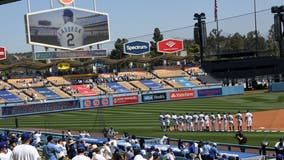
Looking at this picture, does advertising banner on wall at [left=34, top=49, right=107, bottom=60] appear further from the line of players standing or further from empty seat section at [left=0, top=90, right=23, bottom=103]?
the line of players standing

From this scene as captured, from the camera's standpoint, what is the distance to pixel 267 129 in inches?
1078

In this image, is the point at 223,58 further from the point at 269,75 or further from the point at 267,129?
the point at 267,129

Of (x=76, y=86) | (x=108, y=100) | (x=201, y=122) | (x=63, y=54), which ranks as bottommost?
(x=108, y=100)

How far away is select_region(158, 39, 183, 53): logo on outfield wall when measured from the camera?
258 feet

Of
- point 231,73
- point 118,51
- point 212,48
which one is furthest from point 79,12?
point 118,51

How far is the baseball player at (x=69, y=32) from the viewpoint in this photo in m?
55.9

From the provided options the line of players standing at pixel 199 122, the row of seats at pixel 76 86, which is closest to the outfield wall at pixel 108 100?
the row of seats at pixel 76 86

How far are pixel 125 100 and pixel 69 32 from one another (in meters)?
10.3

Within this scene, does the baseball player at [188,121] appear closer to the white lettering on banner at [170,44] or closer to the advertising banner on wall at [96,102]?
the advertising banner on wall at [96,102]

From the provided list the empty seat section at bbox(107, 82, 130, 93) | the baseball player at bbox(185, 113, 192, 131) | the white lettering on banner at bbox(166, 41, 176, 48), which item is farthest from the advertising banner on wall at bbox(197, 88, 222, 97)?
the baseball player at bbox(185, 113, 192, 131)

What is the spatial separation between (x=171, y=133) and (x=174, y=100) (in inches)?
1161

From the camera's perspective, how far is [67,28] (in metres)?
56.1

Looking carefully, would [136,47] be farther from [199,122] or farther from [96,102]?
[199,122]

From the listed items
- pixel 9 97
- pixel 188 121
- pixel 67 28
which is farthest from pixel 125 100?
pixel 188 121
